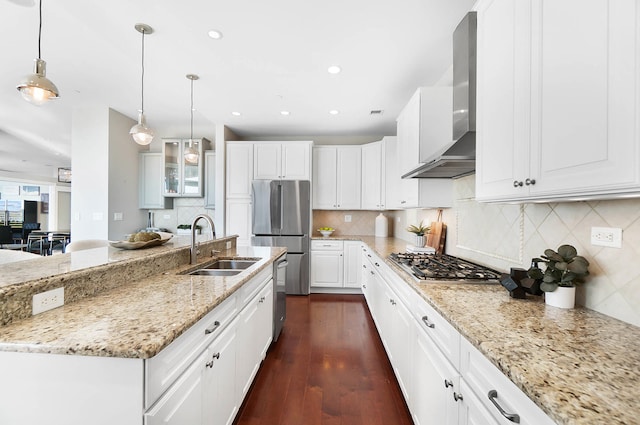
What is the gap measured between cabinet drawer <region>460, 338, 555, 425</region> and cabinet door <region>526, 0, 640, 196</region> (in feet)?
2.04

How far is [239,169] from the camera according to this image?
4660mm

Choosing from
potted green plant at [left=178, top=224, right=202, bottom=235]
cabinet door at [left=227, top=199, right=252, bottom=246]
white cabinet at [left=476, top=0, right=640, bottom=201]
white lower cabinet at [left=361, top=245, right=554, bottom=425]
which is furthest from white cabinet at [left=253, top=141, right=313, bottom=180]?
white cabinet at [left=476, top=0, right=640, bottom=201]

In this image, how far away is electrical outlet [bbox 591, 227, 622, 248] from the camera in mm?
1082

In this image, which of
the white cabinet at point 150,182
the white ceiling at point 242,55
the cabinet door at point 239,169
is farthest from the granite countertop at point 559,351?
the white cabinet at point 150,182

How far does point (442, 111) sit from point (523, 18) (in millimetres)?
1318

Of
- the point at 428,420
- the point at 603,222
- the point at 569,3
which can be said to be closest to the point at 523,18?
the point at 569,3

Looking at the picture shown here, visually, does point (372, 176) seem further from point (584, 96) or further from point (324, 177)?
point (584, 96)

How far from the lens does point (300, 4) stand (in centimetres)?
197

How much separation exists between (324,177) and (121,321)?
3980 mm

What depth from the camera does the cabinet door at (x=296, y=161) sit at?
458cm

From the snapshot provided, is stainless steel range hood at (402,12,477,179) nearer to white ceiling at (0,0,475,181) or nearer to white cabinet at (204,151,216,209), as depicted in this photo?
white ceiling at (0,0,475,181)

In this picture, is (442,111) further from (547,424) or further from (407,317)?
(547,424)

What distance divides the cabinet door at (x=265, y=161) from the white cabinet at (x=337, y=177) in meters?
0.66

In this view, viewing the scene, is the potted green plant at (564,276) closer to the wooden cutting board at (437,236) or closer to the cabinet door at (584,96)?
the cabinet door at (584,96)
